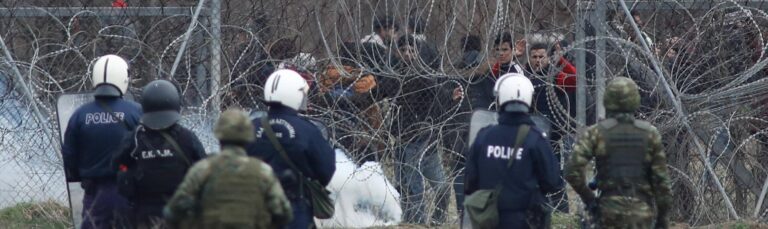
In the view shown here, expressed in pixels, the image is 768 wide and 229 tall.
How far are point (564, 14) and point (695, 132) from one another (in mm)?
1237

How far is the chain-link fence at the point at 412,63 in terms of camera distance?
32.1ft

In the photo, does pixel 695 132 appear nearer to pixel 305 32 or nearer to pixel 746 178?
pixel 746 178

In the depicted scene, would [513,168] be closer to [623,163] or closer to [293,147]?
[623,163]

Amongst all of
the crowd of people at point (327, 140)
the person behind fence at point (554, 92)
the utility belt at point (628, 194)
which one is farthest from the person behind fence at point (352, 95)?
the utility belt at point (628, 194)

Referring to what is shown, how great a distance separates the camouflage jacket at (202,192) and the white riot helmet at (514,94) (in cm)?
170

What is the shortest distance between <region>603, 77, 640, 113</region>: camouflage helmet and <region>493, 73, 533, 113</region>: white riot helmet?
450 mm

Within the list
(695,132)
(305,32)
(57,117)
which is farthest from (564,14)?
(57,117)

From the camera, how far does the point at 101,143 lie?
320 inches

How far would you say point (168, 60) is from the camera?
32.5 ft

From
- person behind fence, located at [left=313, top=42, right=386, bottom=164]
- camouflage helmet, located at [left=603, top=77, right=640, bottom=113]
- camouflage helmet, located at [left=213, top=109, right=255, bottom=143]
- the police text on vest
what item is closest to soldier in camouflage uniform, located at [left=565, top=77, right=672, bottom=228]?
camouflage helmet, located at [left=603, top=77, right=640, bottom=113]

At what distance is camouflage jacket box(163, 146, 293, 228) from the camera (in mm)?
6477

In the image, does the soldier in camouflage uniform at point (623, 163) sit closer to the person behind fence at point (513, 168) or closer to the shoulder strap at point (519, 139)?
the person behind fence at point (513, 168)

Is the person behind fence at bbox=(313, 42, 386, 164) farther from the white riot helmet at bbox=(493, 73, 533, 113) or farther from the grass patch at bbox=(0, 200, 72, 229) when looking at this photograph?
the white riot helmet at bbox=(493, 73, 533, 113)

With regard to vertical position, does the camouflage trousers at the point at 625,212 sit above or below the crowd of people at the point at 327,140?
below
